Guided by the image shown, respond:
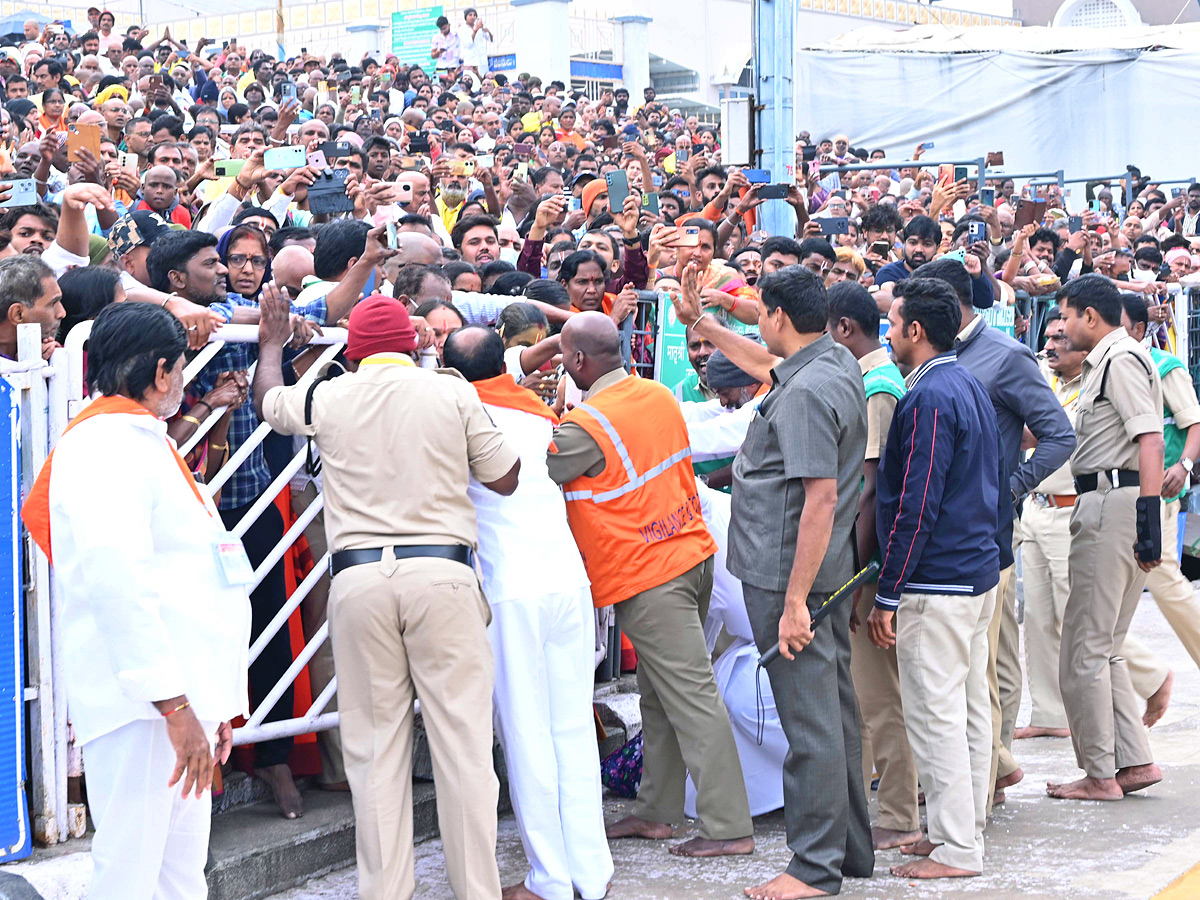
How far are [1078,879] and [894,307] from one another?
2122mm

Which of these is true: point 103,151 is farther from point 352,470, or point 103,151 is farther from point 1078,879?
point 1078,879

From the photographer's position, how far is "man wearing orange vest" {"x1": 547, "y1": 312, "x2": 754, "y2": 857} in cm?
521

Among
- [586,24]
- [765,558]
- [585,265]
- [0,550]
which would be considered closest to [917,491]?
[765,558]

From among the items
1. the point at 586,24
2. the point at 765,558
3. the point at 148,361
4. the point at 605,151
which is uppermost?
the point at 586,24

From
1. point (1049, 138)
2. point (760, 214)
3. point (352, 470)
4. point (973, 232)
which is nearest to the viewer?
point (352, 470)

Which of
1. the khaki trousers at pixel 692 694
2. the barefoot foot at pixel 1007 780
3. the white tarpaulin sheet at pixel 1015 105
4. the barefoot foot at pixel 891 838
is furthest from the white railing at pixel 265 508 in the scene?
the white tarpaulin sheet at pixel 1015 105

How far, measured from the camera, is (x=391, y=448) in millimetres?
4488

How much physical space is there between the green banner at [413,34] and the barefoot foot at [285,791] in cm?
2657

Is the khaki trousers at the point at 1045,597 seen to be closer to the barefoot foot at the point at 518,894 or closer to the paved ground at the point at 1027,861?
the paved ground at the point at 1027,861

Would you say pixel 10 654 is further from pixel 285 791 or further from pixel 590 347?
pixel 590 347

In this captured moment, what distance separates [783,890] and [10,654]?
2583mm

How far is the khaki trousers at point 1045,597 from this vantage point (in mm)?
6633

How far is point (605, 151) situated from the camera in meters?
18.2

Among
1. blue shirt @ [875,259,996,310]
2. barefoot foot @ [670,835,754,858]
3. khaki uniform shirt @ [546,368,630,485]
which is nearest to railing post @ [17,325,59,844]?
khaki uniform shirt @ [546,368,630,485]
